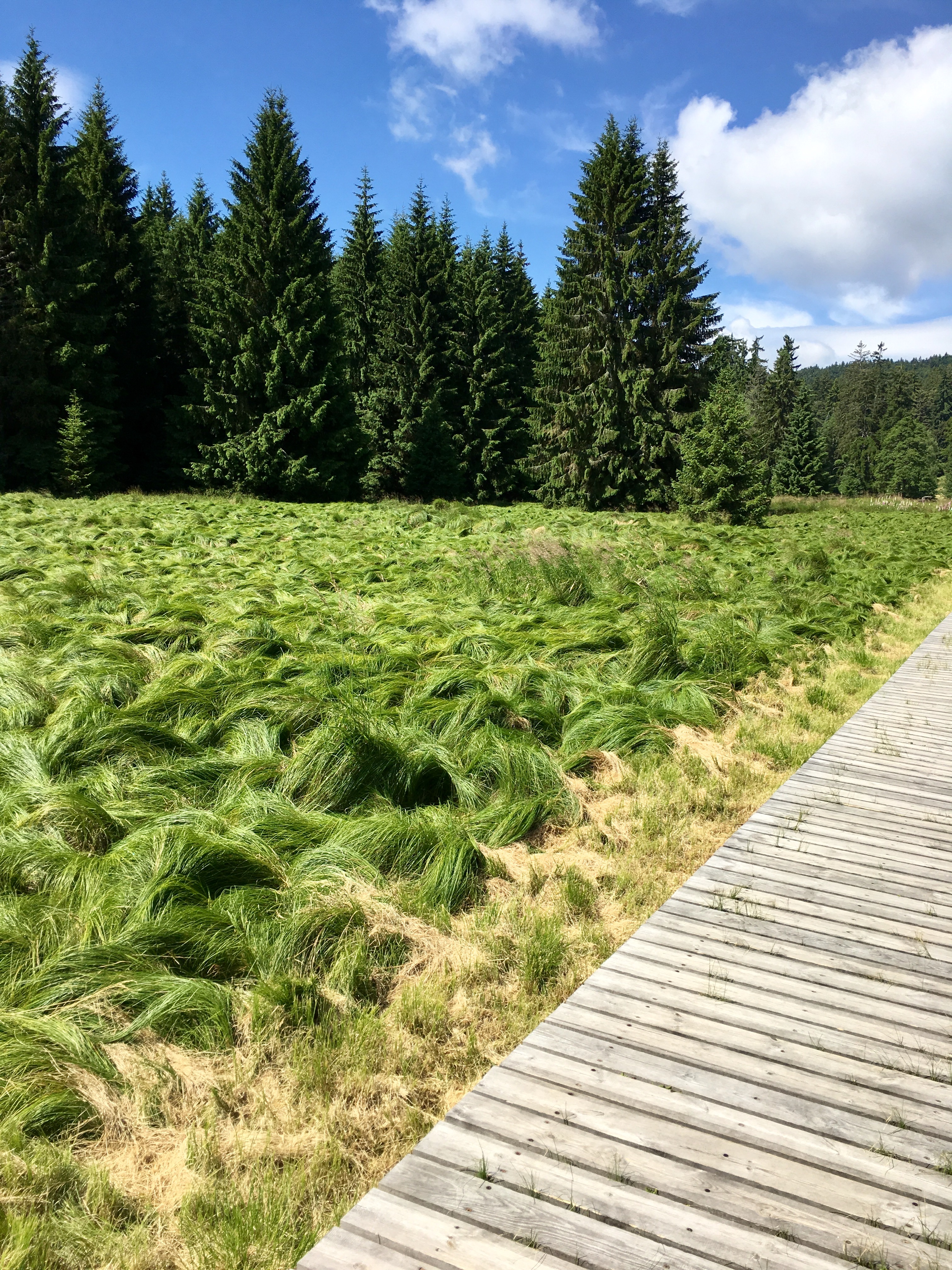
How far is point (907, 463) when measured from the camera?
6006 cm

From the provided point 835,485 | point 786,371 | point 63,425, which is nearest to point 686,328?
point 63,425

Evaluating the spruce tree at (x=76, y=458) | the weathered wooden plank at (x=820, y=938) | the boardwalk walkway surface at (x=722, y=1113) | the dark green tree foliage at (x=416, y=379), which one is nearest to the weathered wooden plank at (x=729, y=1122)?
the boardwalk walkway surface at (x=722, y=1113)

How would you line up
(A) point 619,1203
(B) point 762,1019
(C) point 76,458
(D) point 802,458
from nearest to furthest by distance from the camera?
(A) point 619,1203, (B) point 762,1019, (C) point 76,458, (D) point 802,458

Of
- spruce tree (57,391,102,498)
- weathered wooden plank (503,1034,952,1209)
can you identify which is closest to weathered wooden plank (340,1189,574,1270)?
weathered wooden plank (503,1034,952,1209)

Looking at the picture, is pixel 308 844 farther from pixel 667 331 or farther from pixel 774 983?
pixel 667 331

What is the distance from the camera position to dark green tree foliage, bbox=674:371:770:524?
19.7 m

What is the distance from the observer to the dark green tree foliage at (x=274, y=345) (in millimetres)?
24109

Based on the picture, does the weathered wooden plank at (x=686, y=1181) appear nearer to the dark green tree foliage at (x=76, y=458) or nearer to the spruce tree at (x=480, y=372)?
the dark green tree foliage at (x=76, y=458)

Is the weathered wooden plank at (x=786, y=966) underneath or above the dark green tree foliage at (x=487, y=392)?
underneath

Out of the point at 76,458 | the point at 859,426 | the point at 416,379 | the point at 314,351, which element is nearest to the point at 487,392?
the point at 416,379

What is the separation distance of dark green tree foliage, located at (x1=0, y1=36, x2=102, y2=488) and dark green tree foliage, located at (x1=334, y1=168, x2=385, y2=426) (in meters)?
11.2

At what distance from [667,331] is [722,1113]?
26.8 metres

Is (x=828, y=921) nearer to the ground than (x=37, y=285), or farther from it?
nearer to the ground

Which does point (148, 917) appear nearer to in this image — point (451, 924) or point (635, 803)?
point (451, 924)
